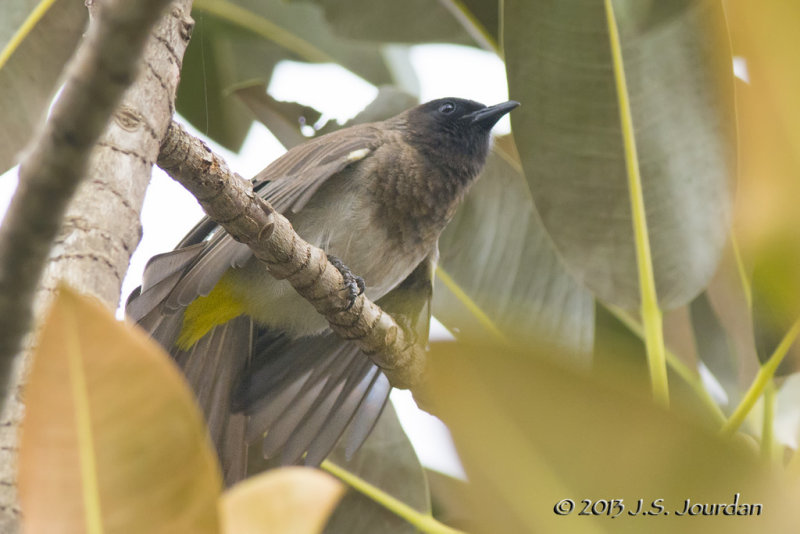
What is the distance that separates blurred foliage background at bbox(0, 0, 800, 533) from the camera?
1.01 metres

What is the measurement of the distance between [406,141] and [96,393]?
266cm

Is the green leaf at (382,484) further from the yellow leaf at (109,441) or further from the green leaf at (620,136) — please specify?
the yellow leaf at (109,441)

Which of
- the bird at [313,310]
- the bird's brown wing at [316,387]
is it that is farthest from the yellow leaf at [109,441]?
the bird's brown wing at [316,387]

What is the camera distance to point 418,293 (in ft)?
10.8

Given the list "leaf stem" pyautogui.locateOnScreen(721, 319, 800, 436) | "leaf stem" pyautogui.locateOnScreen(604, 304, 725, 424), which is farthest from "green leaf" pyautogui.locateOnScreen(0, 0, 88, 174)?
"leaf stem" pyautogui.locateOnScreen(721, 319, 800, 436)

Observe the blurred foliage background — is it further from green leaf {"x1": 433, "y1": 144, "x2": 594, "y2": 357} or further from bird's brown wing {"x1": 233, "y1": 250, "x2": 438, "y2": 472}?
bird's brown wing {"x1": 233, "y1": 250, "x2": 438, "y2": 472}

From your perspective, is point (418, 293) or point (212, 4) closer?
point (418, 293)

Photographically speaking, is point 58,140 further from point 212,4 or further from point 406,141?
point 212,4

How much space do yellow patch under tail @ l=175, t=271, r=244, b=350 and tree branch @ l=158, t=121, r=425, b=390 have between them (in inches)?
20.3

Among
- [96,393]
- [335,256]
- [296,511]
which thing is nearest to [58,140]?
[96,393]

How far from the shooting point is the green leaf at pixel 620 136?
247 centimetres

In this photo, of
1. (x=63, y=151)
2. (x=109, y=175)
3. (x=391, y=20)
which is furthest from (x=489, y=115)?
(x=63, y=151)

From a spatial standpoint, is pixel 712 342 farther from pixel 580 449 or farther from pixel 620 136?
pixel 580 449

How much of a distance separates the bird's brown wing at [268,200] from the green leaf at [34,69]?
569 millimetres
